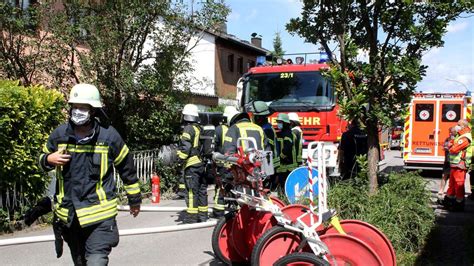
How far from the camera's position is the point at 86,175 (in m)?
3.80

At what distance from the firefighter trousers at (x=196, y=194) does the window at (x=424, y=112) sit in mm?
10614

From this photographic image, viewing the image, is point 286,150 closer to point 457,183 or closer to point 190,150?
point 190,150

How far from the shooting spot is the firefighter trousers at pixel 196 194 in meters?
7.57

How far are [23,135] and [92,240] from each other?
13.4 feet

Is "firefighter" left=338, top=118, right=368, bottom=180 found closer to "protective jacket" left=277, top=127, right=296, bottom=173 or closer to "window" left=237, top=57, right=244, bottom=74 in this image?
"protective jacket" left=277, top=127, right=296, bottom=173

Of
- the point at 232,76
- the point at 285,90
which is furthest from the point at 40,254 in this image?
the point at 232,76

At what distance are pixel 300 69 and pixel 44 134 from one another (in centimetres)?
598

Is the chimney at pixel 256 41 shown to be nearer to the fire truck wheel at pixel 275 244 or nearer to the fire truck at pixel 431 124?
the fire truck at pixel 431 124

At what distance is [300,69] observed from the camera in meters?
11.2

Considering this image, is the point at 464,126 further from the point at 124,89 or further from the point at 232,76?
the point at 232,76

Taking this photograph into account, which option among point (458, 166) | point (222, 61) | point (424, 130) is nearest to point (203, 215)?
point (458, 166)

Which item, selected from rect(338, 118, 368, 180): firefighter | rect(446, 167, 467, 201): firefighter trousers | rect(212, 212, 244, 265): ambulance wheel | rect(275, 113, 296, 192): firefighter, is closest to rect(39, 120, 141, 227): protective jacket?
rect(212, 212, 244, 265): ambulance wheel

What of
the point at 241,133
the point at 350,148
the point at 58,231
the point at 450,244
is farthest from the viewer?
the point at 350,148

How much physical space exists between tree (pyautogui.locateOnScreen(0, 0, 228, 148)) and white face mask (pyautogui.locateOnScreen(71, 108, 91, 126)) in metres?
6.50
